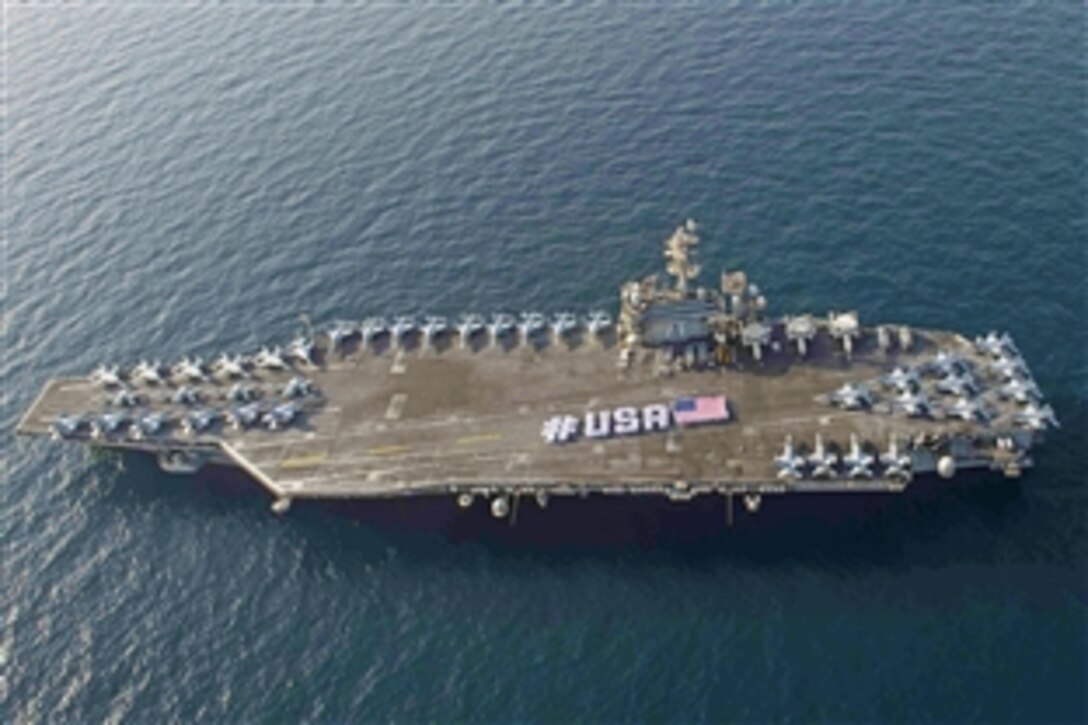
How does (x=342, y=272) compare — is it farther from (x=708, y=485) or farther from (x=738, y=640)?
(x=738, y=640)

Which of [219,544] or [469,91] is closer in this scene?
[219,544]

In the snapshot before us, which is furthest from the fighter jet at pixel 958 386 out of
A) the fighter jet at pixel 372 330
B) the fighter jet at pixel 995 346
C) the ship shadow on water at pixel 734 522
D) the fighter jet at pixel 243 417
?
the fighter jet at pixel 243 417

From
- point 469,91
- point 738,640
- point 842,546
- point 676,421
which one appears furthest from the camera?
point 469,91

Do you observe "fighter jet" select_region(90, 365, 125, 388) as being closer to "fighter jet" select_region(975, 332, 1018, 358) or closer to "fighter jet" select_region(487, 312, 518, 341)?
"fighter jet" select_region(487, 312, 518, 341)

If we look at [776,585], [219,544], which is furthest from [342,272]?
[776,585]

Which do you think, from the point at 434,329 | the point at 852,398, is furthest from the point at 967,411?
the point at 434,329
